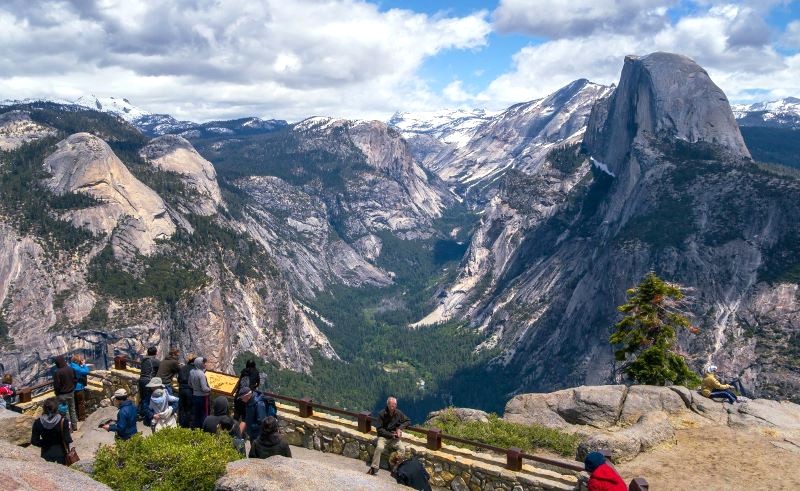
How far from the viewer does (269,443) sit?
17.0 m

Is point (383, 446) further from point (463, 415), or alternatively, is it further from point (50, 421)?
point (463, 415)

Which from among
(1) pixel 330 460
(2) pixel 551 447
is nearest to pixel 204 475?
(1) pixel 330 460

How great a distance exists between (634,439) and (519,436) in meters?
6.01

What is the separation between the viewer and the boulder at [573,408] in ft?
96.1

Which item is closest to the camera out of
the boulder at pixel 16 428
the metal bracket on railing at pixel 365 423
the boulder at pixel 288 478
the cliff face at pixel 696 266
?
the boulder at pixel 288 478

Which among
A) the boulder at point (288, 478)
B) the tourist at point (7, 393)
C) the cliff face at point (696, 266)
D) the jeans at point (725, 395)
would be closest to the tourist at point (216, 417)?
the boulder at point (288, 478)

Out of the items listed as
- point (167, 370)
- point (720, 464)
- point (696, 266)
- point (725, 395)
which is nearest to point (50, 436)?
point (167, 370)

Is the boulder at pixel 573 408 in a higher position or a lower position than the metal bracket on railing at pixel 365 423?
lower

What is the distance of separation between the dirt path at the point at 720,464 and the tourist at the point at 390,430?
27.6 ft

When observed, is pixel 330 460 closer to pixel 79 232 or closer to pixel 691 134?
pixel 79 232

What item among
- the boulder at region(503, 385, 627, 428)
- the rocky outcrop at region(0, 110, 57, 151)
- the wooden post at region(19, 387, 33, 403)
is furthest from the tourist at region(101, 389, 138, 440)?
the rocky outcrop at region(0, 110, 57, 151)

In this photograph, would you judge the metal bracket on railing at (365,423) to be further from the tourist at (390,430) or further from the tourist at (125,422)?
the tourist at (125,422)

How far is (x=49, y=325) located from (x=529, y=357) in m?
139

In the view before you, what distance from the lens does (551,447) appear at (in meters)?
26.1
